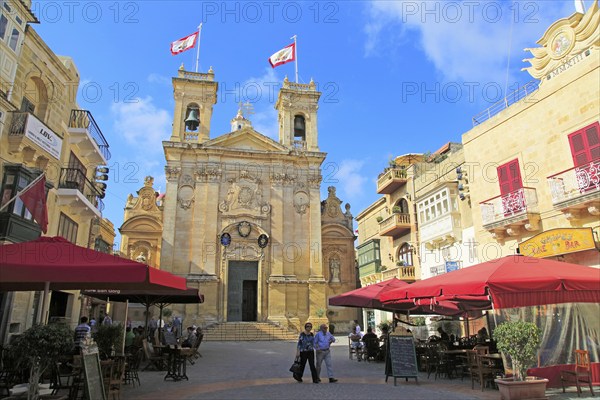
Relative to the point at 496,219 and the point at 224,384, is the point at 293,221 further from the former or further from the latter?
the point at 224,384

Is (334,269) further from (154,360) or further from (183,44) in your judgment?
(154,360)

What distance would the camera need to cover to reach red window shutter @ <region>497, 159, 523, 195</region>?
1587 centimetres

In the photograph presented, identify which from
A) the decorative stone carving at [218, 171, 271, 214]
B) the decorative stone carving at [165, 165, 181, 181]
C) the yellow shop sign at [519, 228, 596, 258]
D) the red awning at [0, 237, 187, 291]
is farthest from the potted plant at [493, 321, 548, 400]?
the decorative stone carving at [165, 165, 181, 181]

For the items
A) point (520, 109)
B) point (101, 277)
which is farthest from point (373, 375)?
point (520, 109)

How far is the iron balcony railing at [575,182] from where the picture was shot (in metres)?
12.4

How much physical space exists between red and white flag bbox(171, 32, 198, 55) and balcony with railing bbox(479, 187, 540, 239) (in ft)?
76.1

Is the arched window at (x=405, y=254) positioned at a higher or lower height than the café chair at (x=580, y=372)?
higher

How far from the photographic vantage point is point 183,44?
30.3 metres

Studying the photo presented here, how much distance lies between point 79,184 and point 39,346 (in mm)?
12040

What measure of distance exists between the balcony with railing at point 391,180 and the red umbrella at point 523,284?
1655cm

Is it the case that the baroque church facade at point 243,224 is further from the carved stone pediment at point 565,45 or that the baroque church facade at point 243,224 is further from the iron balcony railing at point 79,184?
the carved stone pediment at point 565,45

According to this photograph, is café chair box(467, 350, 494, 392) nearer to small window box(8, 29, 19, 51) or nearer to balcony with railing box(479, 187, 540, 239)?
balcony with railing box(479, 187, 540, 239)

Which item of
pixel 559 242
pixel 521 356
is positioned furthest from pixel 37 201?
pixel 559 242

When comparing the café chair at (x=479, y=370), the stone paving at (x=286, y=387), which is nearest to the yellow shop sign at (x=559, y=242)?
the stone paving at (x=286, y=387)
